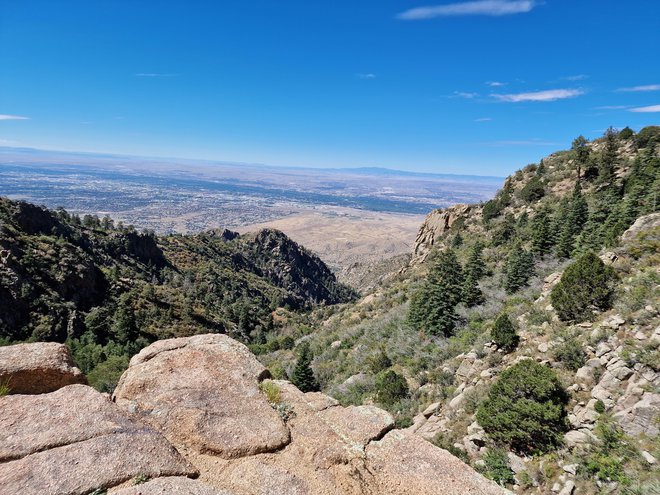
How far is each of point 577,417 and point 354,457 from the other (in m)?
8.73

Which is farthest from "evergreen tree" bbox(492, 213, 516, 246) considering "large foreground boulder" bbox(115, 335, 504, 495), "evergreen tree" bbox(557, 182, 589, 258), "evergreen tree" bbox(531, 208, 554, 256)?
"large foreground boulder" bbox(115, 335, 504, 495)

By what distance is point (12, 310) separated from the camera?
44094 millimetres

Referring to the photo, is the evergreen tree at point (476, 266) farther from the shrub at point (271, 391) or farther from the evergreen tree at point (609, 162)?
the shrub at point (271, 391)

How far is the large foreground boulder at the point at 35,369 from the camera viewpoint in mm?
6859

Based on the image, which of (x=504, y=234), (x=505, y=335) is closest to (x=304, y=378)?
(x=505, y=335)

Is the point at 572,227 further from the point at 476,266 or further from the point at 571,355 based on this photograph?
the point at 571,355

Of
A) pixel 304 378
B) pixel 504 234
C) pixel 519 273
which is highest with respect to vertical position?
pixel 504 234

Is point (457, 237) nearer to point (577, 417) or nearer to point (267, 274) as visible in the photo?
point (577, 417)

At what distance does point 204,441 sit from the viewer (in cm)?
616

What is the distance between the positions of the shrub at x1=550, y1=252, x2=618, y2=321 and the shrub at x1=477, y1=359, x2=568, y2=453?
4.67 metres

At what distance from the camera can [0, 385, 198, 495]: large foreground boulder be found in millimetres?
4535

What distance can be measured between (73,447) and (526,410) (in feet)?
39.4

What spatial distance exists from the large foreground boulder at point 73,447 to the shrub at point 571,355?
13297 millimetres

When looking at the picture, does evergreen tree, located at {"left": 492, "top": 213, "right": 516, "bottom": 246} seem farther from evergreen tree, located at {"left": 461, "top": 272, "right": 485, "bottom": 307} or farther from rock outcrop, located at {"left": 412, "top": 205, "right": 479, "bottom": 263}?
rock outcrop, located at {"left": 412, "top": 205, "right": 479, "bottom": 263}
